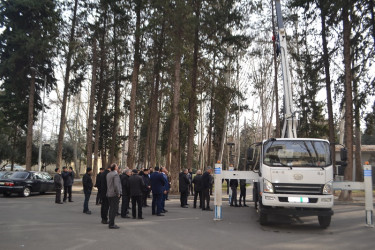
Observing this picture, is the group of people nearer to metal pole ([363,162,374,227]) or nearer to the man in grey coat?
the man in grey coat

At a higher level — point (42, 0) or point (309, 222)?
point (42, 0)

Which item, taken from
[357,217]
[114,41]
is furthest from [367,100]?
[114,41]

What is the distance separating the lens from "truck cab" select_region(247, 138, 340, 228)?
33.2ft

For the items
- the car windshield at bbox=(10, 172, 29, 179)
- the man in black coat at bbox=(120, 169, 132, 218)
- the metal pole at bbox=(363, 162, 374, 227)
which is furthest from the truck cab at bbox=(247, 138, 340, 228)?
the car windshield at bbox=(10, 172, 29, 179)

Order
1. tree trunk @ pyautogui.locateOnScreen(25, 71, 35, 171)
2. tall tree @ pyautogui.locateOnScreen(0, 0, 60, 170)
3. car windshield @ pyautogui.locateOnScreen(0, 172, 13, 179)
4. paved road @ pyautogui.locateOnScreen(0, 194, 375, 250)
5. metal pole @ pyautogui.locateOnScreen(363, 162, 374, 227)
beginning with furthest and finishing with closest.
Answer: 1. tree trunk @ pyautogui.locateOnScreen(25, 71, 35, 171)
2. tall tree @ pyautogui.locateOnScreen(0, 0, 60, 170)
3. car windshield @ pyautogui.locateOnScreen(0, 172, 13, 179)
4. metal pole @ pyautogui.locateOnScreen(363, 162, 374, 227)
5. paved road @ pyautogui.locateOnScreen(0, 194, 375, 250)

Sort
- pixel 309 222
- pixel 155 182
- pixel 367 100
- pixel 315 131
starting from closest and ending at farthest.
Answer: pixel 309 222
pixel 155 182
pixel 367 100
pixel 315 131

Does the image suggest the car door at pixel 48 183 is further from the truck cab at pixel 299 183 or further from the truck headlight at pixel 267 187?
the truck headlight at pixel 267 187

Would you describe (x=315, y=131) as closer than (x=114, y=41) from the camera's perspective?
No

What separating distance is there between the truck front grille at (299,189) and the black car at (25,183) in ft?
49.8

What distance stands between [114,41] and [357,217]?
60.1 feet

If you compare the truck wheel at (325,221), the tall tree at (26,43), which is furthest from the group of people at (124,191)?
the tall tree at (26,43)

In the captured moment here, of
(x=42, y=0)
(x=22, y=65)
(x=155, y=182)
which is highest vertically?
(x=42, y=0)

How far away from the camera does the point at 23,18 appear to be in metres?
27.4

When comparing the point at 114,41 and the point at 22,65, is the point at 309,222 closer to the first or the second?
the point at 114,41
